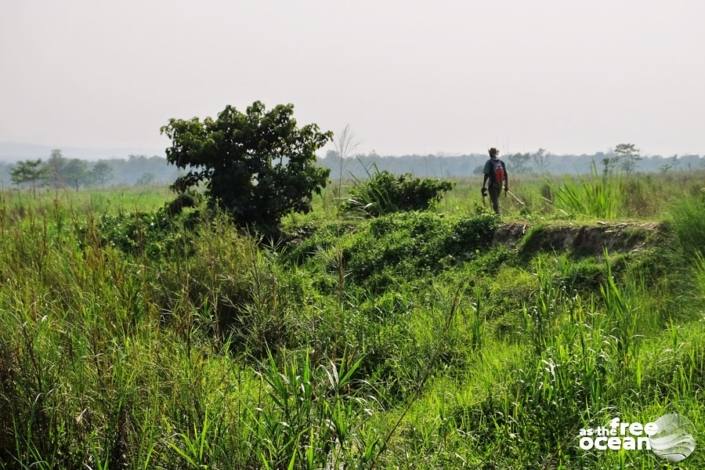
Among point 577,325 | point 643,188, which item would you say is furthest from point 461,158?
point 577,325

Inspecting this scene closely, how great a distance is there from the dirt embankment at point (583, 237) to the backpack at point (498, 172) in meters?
1.69

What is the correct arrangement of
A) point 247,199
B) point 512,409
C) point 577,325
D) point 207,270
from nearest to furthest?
point 512,409 < point 577,325 < point 207,270 < point 247,199

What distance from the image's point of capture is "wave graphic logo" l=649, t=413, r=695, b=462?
11.0ft

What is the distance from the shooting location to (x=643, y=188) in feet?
44.8

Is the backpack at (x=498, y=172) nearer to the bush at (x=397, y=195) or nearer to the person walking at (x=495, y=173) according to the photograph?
the person walking at (x=495, y=173)

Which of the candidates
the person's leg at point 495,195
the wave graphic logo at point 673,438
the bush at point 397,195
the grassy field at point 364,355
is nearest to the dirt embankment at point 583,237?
the grassy field at point 364,355

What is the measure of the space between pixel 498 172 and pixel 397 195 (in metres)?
2.05

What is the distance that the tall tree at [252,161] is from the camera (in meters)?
10.3

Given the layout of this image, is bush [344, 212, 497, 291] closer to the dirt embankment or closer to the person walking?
the dirt embankment

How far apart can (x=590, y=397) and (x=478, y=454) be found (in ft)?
2.65

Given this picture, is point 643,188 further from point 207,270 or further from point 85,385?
point 85,385

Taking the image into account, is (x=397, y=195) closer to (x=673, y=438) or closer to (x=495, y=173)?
(x=495, y=173)

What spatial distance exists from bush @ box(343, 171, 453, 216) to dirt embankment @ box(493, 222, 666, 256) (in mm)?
3009

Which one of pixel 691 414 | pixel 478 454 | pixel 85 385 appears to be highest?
pixel 85 385
